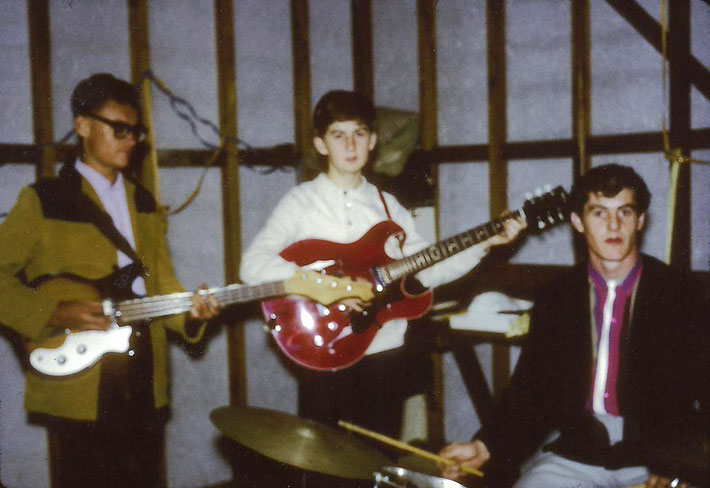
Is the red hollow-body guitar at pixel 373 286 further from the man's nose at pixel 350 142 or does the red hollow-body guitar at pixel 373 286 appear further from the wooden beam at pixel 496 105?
the wooden beam at pixel 496 105

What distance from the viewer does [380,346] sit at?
340cm

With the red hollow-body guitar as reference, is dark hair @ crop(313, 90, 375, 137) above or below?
above

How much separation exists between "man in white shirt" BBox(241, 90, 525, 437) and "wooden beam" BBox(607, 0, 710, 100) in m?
1.13

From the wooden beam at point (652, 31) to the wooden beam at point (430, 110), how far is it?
1283mm

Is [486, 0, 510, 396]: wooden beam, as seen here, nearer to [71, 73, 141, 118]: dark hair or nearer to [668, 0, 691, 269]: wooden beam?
[668, 0, 691, 269]: wooden beam

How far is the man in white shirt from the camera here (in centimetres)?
340

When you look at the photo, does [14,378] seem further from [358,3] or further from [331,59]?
[358,3]

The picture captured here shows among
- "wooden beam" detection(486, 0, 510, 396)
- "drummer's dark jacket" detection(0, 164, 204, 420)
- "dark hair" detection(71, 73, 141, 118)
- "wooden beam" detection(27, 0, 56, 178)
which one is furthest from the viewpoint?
"wooden beam" detection(486, 0, 510, 396)

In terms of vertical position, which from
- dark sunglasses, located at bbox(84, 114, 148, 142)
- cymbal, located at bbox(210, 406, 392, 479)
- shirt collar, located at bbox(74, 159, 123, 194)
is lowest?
cymbal, located at bbox(210, 406, 392, 479)

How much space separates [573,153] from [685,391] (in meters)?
1.66

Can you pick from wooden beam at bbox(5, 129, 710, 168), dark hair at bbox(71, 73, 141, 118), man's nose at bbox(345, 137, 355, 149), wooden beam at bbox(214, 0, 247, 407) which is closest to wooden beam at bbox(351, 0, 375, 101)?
wooden beam at bbox(5, 129, 710, 168)

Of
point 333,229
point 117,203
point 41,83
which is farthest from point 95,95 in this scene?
point 333,229

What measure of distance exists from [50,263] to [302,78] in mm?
2453

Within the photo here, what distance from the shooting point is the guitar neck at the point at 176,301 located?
9.73 feet
